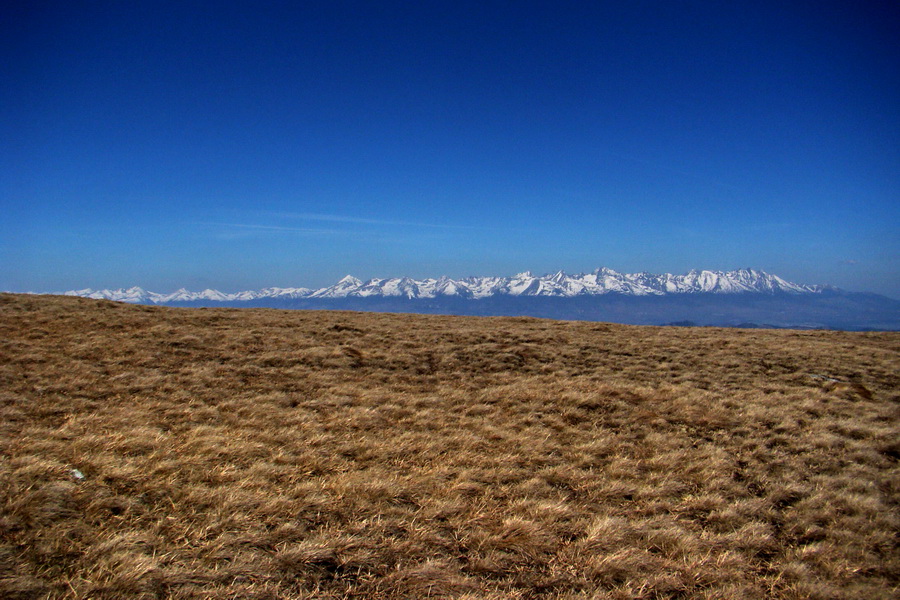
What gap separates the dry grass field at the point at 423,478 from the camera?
5.95 metres

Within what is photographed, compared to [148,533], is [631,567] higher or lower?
lower

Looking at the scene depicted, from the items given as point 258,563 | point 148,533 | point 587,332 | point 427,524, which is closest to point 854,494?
point 427,524

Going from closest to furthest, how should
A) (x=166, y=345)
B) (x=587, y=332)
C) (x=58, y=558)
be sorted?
(x=58, y=558)
(x=166, y=345)
(x=587, y=332)

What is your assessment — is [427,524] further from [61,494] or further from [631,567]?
[61,494]

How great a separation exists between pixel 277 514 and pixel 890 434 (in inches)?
713

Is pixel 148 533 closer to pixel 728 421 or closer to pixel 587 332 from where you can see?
pixel 728 421

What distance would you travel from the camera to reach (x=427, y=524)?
23.7ft

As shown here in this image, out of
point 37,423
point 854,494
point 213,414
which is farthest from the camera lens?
point 213,414

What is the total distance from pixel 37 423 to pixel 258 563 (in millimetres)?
9216

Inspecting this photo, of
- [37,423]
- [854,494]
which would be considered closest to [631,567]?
[854,494]

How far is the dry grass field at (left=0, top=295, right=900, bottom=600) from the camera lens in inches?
234

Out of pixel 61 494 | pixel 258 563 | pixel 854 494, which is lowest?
pixel 854 494

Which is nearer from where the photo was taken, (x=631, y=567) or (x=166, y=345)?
(x=631, y=567)

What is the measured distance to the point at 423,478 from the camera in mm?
8945
